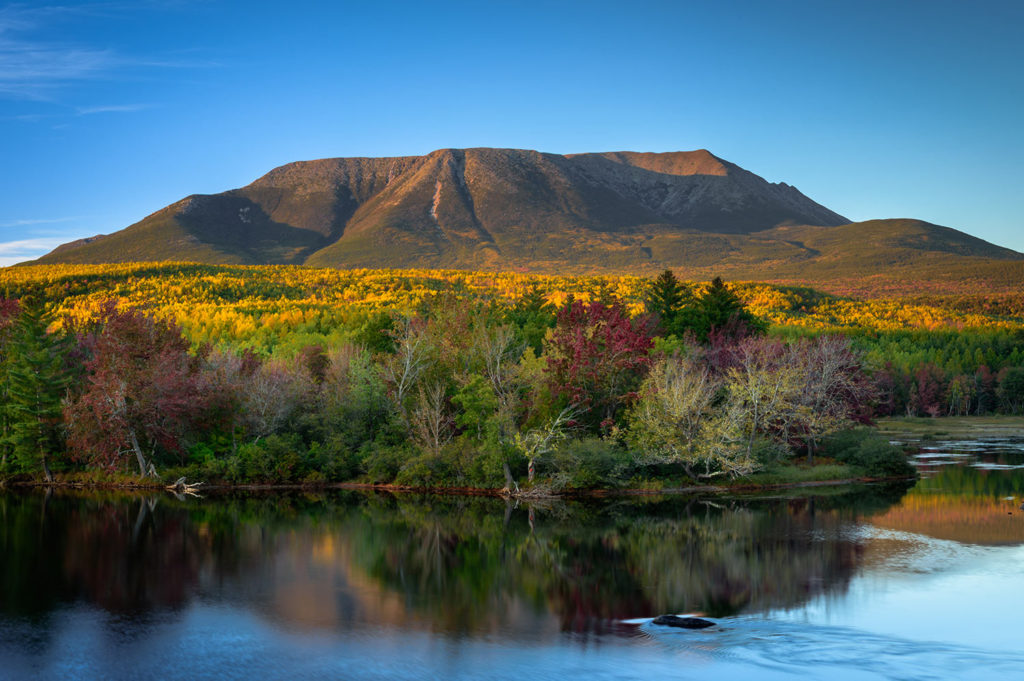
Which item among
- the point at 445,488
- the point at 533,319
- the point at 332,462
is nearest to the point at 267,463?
the point at 332,462

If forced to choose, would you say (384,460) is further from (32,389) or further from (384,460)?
(32,389)

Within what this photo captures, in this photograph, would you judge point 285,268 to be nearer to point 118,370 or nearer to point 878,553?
point 118,370

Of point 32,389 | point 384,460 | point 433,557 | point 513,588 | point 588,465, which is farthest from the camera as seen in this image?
point 32,389

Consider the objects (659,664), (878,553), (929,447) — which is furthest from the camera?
(929,447)

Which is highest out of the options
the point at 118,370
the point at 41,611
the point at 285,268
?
the point at 285,268

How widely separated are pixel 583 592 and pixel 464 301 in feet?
115

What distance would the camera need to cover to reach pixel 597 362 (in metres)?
50.8

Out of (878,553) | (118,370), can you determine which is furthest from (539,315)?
(878,553)

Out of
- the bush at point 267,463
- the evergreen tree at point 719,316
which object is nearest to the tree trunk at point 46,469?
the bush at point 267,463

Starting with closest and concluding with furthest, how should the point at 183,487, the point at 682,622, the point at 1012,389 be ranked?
the point at 682,622
the point at 183,487
the point at 1012,389

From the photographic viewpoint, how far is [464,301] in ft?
198

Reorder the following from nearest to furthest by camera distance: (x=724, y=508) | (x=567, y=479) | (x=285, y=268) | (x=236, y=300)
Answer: (x=724, y=508) < (x=567, y=479) < (x=236, y=300) < (x=285, y=268)

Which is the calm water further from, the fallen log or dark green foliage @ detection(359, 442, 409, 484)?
dark green foliage @ detection(359, 442, 409, 484)

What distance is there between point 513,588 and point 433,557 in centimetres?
547
